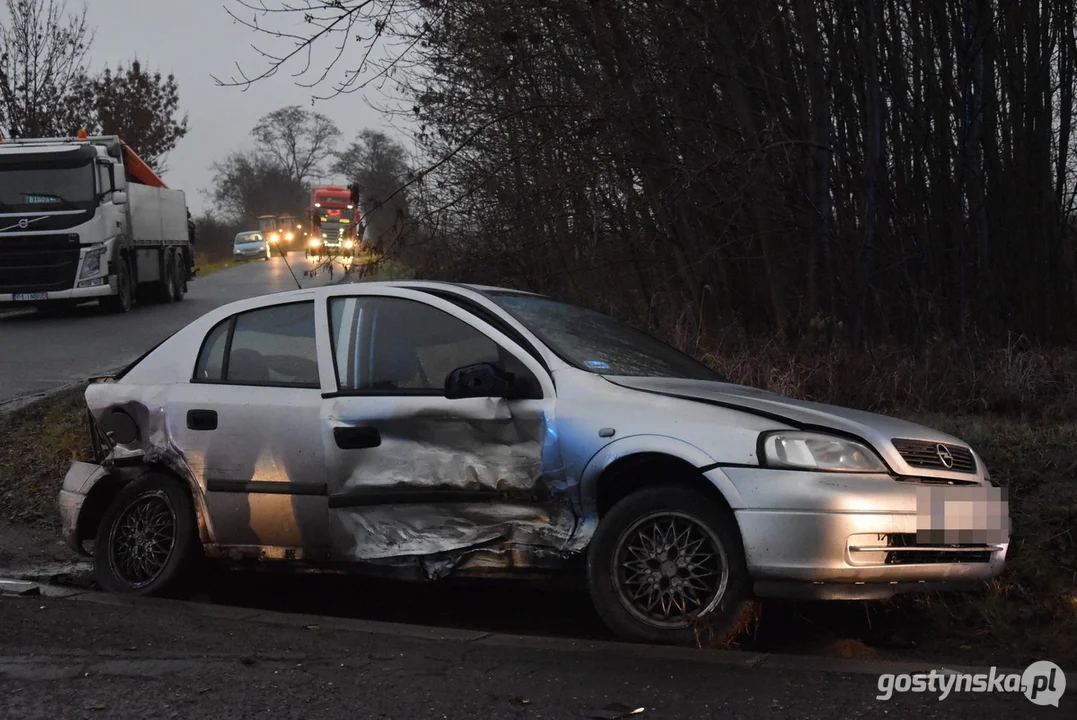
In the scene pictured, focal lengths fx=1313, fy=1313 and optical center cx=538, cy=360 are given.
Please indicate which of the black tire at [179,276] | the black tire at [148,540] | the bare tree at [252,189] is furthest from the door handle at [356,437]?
the bare tree at [252,189]

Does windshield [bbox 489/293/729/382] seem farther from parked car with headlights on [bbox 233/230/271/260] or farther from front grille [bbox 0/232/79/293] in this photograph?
parked car with headlights on [bbox 233/230/271/260]

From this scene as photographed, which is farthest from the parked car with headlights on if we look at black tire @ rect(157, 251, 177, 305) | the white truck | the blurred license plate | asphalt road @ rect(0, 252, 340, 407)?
the blurred license plate

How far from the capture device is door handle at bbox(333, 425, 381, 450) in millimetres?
5812

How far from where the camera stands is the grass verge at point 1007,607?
17.5 feet

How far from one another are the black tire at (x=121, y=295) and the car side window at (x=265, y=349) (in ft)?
57.3

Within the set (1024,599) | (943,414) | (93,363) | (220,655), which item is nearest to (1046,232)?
(943,414)

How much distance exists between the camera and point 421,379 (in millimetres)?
5855

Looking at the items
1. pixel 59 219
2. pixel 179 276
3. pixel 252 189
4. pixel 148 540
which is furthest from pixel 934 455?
pixel 252 189

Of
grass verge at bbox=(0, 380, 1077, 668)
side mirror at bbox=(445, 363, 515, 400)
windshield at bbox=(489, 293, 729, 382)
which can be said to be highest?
windshield at bbox=(489, 293, 729, 382)

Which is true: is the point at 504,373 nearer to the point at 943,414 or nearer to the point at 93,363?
the point at 943,414

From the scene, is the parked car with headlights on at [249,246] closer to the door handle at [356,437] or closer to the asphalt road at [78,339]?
the asphalt road at [78,339]

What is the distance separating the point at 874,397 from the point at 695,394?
3940mm

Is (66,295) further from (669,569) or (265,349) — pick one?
(669,569)

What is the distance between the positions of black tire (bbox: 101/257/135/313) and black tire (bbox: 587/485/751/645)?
19.5 m
